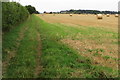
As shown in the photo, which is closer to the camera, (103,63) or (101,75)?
(101,75)

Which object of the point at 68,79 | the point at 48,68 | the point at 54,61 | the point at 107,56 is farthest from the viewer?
the point at 107,56

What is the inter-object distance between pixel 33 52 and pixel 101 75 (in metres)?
6.55

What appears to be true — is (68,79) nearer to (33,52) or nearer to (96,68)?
(96,68)

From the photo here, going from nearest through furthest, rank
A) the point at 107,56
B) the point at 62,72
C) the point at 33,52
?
the point at 62,72, the point at 107,56, the point at 33,52

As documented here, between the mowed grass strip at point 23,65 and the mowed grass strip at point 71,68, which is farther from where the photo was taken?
the mowed grass strip at point 23,65

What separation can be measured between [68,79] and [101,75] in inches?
63.8

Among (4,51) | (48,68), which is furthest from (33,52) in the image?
(48,68)

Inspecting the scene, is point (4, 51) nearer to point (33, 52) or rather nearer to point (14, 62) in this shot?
point (33, 52)

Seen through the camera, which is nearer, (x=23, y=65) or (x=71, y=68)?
(x=71, y=68)

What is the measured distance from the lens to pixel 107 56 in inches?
607

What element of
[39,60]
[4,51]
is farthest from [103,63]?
[4,51]

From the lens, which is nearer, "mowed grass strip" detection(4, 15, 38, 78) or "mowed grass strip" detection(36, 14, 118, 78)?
"mowed grass strip" detection(36, 14, 118, 78)

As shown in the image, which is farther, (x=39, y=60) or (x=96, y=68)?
(x=39, y=60)

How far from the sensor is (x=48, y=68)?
12.2m
